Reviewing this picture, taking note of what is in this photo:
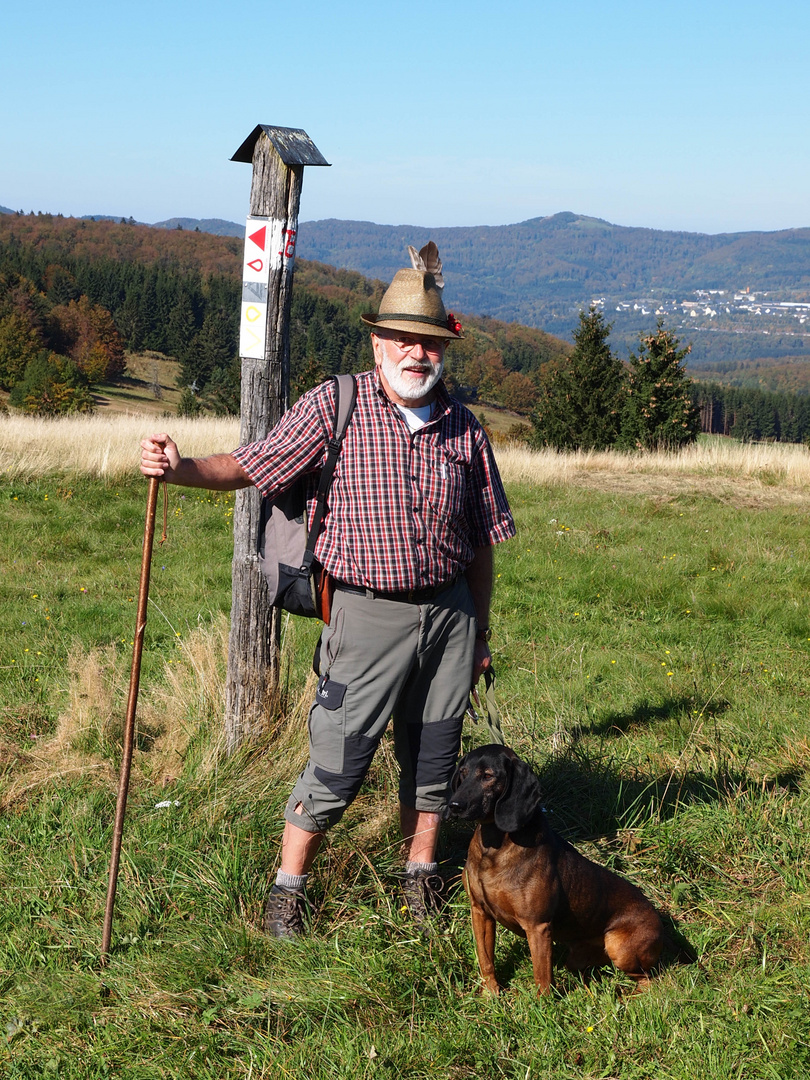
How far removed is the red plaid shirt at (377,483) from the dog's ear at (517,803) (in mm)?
692

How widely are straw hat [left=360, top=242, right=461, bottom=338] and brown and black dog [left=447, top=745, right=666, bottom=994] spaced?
1.38 m

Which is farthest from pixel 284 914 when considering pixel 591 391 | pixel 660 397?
pixel 591 391

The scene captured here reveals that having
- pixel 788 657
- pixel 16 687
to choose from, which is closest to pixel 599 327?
pixel 788 657

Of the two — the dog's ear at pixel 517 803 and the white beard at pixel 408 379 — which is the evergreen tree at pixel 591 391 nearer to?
the white beard at pixel 408 379

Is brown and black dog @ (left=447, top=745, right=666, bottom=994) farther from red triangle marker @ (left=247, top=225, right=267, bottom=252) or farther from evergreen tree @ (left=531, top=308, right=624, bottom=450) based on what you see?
evergreen tree @ (left=531, top=308, right=624, bottom=450)

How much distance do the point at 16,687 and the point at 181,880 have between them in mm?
2508

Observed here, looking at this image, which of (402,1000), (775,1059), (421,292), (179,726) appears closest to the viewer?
(775,1059)

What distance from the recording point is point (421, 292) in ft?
9.52

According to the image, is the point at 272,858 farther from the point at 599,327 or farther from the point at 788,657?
the point at 599,327

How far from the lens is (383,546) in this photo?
2.83 meters

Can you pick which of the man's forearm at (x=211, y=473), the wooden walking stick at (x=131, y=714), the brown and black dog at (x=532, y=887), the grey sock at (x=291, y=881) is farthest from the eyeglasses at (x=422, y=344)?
the grey sock at (x=291, y=881)

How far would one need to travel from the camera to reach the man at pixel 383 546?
2840 millimetres

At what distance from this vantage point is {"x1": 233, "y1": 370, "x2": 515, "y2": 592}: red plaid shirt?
283 centimetres

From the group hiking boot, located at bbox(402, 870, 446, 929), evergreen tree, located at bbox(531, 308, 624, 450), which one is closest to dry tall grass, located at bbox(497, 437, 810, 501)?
hiking boot, located at bbox(402, 870, 446, 929)
